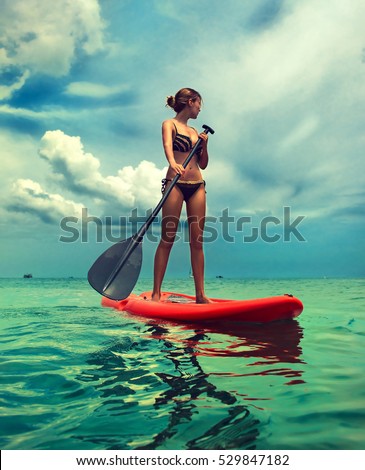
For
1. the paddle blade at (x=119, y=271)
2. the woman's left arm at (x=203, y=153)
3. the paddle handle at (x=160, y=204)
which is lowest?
the paddle blade at (x=119, y=271)

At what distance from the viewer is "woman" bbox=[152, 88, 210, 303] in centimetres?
517

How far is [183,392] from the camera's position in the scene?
2.10m

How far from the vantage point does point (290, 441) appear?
61.4 inches

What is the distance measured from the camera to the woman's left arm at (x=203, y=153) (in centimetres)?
517

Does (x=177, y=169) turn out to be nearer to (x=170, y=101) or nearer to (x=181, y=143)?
(x=181, y=143)

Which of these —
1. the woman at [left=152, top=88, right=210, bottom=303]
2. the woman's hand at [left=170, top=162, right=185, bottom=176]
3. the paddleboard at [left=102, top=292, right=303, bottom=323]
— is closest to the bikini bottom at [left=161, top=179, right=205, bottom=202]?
the woman at [left=152, top=88, right=210, bottom=303]

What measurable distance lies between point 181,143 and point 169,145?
27 cm

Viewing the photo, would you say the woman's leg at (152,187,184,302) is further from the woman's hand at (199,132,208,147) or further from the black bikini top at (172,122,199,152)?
the woman's hand at (199,132,208,147)

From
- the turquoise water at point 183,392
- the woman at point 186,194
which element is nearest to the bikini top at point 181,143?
the woman at point 186,194

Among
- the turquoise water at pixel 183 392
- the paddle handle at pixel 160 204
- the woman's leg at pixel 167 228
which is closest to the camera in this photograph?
the turquoise water at pixel 183 392

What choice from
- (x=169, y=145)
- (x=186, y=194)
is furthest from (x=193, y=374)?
(x=169, y=145)

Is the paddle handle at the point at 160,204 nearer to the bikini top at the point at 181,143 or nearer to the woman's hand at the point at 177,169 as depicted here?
the woman's hand at the point at 177,169

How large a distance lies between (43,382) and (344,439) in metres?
1.71
